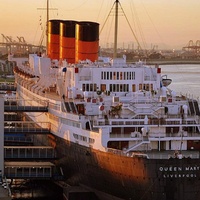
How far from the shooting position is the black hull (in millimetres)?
23469

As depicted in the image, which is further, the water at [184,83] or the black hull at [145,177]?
the water at [184,83]

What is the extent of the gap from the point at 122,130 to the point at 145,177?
7.93ft

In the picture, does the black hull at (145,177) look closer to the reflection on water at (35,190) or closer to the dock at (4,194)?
the dock at (4,194)

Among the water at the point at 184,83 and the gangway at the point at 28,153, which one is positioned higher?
the gangway at the point at 28,153

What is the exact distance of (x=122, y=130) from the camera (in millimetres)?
25594

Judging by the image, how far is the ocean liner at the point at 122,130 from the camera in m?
23.7

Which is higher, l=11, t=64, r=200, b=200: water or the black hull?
the black hull

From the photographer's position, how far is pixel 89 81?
29.0 m

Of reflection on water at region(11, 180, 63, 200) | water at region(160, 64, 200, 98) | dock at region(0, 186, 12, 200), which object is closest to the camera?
dock at region(0, 186, 12, 200)

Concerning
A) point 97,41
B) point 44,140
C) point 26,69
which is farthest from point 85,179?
point 26,69

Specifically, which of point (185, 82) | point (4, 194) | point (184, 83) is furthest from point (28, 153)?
point (185, 82)

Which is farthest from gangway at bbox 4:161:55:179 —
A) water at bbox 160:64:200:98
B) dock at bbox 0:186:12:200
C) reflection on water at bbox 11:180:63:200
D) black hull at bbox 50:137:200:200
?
water at bbox 160:64:200:98

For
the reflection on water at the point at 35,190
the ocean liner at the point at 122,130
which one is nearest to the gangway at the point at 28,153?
the ocean liner at the point at 122,130

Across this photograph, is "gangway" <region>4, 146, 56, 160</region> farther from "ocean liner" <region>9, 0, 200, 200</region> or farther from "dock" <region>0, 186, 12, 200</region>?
"dock" <region>0, 186, 12, 200</region>
